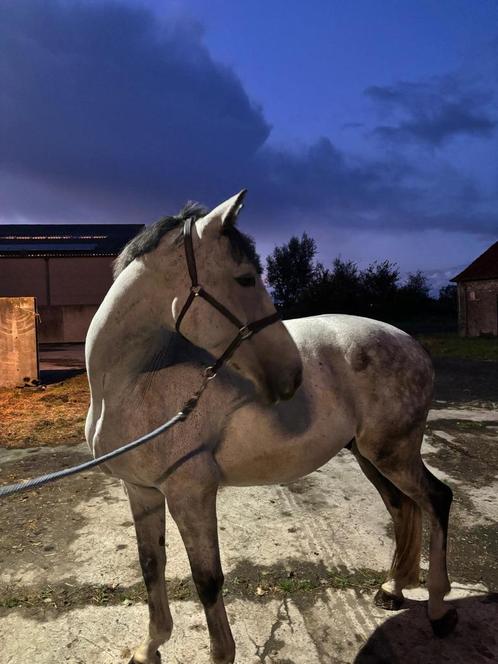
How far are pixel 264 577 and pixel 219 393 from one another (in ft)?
5.56

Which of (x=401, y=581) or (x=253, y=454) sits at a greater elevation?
(x=253, y=454)

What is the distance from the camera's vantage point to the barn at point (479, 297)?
73.4 feet

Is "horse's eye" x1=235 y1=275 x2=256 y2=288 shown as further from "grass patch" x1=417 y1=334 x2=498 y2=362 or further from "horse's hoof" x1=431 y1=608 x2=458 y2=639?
"grass patch" x1=417 y1=334 x2=498 y2=362

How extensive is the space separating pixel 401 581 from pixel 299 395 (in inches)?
56.1

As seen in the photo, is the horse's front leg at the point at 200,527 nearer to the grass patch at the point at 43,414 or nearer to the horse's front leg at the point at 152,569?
the horse's front leg at the point at 152,569

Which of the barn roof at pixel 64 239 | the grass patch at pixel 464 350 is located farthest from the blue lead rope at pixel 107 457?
the barn roof at pixel 64 239

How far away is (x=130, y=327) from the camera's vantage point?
68.8 inches

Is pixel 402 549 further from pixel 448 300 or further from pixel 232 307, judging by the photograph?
pixel 448 300

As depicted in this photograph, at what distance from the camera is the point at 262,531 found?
3492mm

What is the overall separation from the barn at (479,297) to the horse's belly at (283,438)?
77.1 ft

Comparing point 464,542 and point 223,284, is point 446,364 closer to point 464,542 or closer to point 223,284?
point 464,542

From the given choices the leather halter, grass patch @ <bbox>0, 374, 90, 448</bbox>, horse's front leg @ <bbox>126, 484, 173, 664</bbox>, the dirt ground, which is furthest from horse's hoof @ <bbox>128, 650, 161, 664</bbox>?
grass patch @ <bbox>0, 374, 90, 448</bbox>

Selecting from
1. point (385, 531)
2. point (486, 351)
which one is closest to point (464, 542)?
point (385, 531)

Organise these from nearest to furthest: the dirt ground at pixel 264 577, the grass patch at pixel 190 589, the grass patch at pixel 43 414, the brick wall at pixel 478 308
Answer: the dirt ground at pixel 264 577 < the grass patch at pixel 190 589 < the grass patch at pixel 43 414 < the brick wall at pixel 478 308
